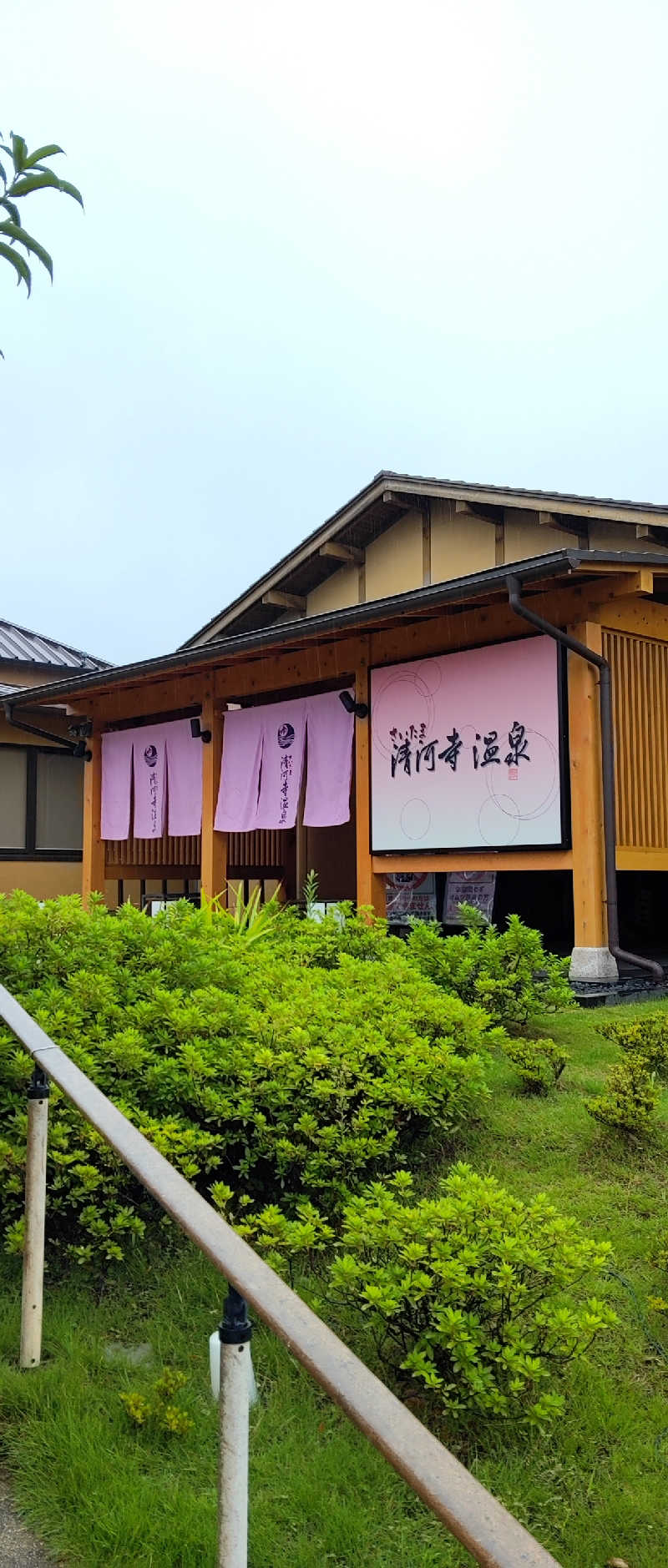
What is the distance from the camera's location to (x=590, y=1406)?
2951 millimetres

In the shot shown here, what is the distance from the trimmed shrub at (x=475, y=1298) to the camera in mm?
2836

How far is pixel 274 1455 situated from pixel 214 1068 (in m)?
1.46

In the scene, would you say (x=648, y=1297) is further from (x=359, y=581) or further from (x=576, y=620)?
(x=359, y=581)

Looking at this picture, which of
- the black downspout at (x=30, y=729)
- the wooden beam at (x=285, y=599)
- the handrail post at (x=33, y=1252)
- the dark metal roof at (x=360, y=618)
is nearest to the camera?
the handrail post at (x=33, y=1252)

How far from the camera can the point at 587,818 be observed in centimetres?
866

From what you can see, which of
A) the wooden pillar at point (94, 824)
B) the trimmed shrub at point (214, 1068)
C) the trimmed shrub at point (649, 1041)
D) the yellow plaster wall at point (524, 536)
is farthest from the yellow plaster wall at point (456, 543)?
the trimmed shrub at point (214, 1068)

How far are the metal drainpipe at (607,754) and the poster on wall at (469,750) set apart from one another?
369mm

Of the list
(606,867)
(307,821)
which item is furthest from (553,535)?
(606,867)

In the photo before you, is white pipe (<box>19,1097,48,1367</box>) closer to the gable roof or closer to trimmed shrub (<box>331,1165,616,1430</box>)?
trimmed shrub (<box>331,1165,616,1430</box>)

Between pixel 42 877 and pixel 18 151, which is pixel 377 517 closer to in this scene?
pixel 42 877

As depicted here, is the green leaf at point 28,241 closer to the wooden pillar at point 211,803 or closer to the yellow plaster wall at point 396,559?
the wooden pillar at point 211,803

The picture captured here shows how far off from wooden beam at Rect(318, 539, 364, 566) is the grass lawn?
1109 cm

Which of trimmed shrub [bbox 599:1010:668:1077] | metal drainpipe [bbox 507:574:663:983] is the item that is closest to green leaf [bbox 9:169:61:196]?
trimmed shrub [bbox 599:1010:668:1077]

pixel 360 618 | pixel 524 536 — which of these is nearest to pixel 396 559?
pixel 524 536
